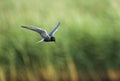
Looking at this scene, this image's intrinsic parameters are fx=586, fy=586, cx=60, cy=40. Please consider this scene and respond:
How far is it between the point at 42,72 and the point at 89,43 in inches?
16.9

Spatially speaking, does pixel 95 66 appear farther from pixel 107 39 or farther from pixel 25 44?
pixel 25 44

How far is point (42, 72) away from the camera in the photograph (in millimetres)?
4406

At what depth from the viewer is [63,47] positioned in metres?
4.45

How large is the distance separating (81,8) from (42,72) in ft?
2.21

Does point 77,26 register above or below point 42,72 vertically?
above

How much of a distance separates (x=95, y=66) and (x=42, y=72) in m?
0.40

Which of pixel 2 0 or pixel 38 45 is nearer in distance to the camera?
pixel 38 45

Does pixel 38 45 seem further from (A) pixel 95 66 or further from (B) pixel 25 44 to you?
(A) pixel 95 66

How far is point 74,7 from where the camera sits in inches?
187

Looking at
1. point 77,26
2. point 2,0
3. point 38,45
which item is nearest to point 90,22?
point 77,26

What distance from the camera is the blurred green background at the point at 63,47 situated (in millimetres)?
4391

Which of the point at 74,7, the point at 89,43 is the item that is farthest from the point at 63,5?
the point at 89,43

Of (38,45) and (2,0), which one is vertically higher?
(2,0)

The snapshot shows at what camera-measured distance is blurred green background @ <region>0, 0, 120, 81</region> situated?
439 centimetres
